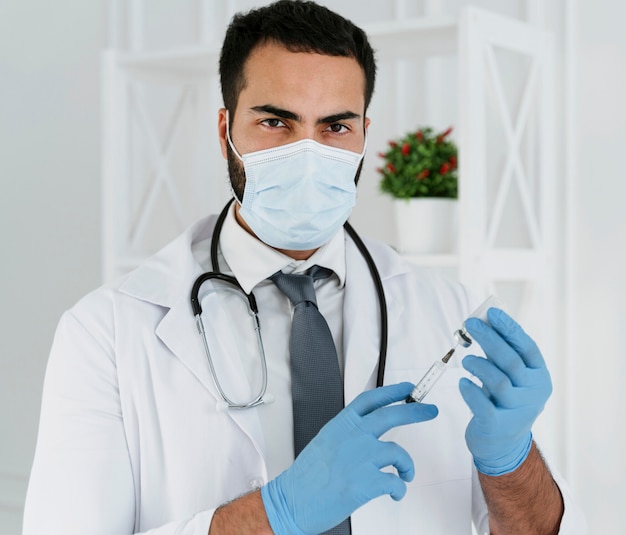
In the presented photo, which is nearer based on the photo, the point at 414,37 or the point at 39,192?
the point at 414,37

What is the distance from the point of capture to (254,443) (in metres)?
1.26

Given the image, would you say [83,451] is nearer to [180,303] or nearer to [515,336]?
[180,303]

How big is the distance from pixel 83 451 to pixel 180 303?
0.26m

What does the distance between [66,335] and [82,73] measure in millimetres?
1716

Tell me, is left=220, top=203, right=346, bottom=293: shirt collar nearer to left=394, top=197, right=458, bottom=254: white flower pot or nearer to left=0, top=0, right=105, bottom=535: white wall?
left=394, top=197, right=458, bottom=254: white flower pot

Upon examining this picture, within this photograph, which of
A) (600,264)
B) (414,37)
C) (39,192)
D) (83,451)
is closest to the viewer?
(83,451)

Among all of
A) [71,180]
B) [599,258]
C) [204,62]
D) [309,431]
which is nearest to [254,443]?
[309,431]

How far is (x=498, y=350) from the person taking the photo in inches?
43.5

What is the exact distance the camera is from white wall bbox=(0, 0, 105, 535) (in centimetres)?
280

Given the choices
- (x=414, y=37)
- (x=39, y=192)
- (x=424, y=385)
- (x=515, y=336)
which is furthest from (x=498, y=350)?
(x=39, y=192)

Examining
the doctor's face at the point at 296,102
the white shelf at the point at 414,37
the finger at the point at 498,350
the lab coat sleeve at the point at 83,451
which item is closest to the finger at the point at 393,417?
the finger at the point at 498,350

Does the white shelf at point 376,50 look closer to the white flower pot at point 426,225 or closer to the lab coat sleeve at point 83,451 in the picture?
the white flower pot at point 426,225

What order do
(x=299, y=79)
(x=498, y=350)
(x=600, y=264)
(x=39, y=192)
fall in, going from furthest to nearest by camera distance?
(x=39, y=192) → (x=600, y=264) → (x=299, y=79) → (x=498, y=350)

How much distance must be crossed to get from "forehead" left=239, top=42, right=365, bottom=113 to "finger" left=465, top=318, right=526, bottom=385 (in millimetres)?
423
